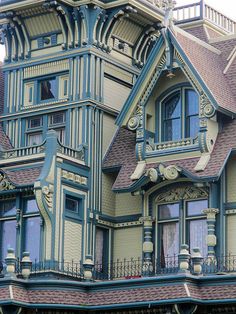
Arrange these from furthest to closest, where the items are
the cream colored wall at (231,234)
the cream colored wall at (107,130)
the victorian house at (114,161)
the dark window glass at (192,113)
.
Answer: the cream colored wall at (107,130)
the dark window glass at (192,113)
the cream colored wall at (231,234)
the victorian house at (114,161)

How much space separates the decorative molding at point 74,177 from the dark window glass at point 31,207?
1415mm

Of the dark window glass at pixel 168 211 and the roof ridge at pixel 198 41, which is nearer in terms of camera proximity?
the dark window glass at pixel 168 211

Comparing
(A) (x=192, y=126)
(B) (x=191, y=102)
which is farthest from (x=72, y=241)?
(B) (x=191, y=102)

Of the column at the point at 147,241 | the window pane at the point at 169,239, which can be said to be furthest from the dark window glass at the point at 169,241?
the column at the point at 147,241

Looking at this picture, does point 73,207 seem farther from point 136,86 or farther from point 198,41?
point 198,41

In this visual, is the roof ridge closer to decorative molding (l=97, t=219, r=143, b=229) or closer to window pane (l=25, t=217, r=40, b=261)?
decorative molding (l=97, t=219, r=143, b=229)

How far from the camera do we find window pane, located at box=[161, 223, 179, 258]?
41.8 meters

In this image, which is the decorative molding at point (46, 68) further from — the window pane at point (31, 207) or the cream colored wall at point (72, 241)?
the cream colored wall at point (72, 241)

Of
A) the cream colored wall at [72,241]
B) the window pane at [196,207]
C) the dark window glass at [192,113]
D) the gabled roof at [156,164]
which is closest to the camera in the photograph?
the gabled roof at [156,164]

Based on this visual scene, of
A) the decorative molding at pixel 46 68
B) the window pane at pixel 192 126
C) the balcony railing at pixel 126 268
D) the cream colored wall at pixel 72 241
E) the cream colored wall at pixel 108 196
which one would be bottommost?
the balcony railing at pixel 126 268

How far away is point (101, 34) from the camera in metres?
45.3

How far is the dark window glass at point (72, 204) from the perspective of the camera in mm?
42594

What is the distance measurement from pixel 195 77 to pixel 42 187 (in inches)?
254

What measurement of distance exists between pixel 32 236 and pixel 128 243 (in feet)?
11.5
